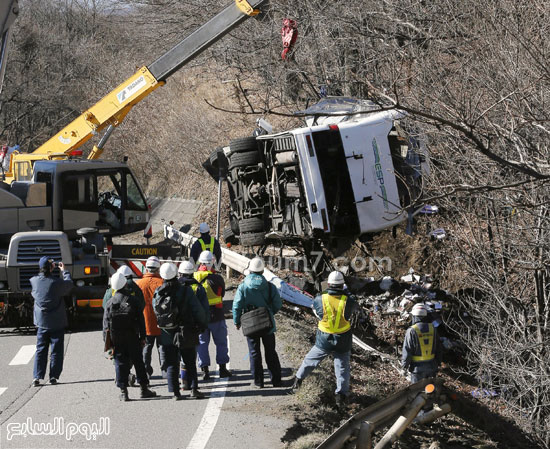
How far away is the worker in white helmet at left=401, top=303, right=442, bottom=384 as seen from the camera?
10.4 meters

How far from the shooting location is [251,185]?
15391mm

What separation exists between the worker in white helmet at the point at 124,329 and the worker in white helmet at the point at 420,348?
11.6 ft

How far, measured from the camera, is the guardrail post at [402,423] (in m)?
8.29

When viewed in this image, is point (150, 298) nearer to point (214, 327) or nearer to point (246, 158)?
point (214, 327)

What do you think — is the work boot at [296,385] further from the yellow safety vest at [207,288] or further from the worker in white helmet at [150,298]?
the worker in white helmet at [150,298]

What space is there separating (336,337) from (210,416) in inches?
72.5

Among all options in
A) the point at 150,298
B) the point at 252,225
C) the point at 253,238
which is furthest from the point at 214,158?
the point at 150,298

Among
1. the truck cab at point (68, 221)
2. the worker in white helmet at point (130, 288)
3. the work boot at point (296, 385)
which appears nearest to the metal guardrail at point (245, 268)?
the truck cab at point (68, 221)

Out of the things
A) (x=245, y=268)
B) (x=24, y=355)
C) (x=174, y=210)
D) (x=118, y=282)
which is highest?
(x=174, y=210)

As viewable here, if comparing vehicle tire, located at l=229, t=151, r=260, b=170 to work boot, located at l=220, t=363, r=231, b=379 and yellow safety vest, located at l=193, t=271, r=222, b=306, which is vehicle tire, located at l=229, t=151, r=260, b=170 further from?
work boot, located at l=220, t=363, r=231, b=379

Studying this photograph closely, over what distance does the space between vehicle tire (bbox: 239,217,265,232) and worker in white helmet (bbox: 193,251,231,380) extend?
15.9 feet

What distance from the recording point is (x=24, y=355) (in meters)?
11.7

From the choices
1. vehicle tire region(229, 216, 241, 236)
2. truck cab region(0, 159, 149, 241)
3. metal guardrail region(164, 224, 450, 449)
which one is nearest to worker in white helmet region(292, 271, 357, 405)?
metal guardrail region(164, 224, 450, 449)

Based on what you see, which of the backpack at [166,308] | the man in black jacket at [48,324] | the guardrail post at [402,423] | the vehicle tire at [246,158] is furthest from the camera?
the vehicle tire at [246,158]
